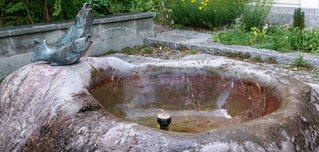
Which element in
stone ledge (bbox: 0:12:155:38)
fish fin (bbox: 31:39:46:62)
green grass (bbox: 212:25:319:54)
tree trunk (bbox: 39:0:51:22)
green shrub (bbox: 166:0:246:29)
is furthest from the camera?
green shrub (bbox: 166:0:246:29)

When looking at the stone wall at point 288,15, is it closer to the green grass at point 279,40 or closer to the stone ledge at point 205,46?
the green grass at point 279,40

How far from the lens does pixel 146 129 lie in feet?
4.77

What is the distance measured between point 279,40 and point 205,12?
7.47ft

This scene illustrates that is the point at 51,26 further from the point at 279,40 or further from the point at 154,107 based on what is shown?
the point at 279,40

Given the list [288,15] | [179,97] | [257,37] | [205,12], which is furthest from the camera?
[288,15]

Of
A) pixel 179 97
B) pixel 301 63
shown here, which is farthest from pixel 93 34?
pixel 179 97

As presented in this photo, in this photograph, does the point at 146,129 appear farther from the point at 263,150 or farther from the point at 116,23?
the point at 116,23

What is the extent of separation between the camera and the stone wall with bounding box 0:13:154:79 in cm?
474

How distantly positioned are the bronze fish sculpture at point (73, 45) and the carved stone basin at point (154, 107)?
0.21 ft

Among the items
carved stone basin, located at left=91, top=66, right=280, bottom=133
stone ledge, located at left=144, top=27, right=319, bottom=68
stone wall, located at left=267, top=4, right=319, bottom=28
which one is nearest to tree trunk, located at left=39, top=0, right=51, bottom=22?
stone ledge, located at left=144, top=27, right=319, bottom=68

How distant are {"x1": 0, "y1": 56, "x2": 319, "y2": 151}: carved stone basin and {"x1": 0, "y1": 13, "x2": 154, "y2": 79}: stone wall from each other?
2736 millimetres

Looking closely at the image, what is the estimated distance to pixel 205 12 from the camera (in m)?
7.79

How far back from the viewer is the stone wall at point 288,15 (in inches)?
317

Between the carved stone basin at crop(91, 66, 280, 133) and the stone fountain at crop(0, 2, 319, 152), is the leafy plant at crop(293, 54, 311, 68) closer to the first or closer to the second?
the stone fountain at crop(0, 2, 319, 152)
